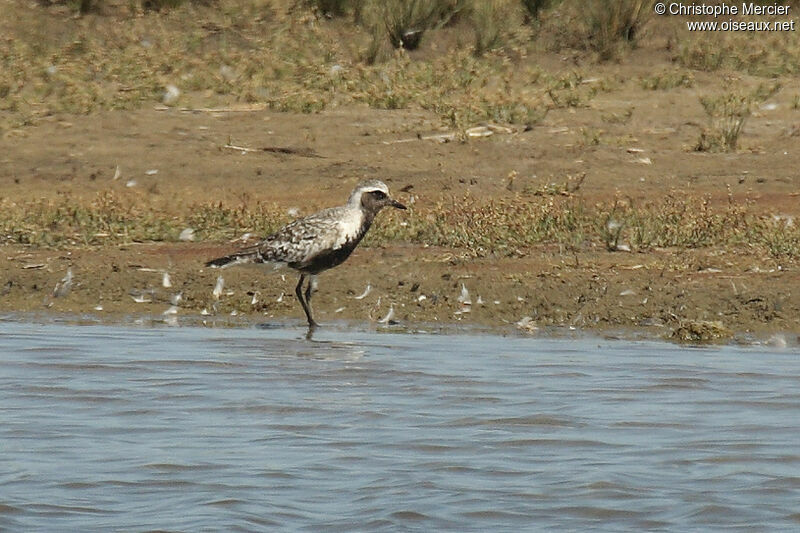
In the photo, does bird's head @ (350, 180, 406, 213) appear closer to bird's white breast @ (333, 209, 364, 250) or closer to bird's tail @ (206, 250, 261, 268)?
bird's white breast @ (333, 209, 364, 250)

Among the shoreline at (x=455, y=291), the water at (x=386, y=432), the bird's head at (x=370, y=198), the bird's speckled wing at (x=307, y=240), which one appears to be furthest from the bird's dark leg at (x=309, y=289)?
the bird's head at (x=370, y=198)

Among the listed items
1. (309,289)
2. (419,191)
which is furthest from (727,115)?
(309,289)

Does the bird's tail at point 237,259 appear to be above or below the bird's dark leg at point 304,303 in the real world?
above

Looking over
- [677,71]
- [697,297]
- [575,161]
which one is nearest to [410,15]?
[677,71]

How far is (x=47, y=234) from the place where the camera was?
1277cm

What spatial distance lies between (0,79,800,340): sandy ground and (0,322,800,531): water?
0.66 metres

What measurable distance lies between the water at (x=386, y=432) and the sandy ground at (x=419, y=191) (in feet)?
2.17

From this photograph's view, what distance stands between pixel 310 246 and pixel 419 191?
2858 mm

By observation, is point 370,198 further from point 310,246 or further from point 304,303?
point 304,303

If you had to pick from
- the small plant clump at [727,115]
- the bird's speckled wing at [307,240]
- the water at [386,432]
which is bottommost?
the water at [386,432]

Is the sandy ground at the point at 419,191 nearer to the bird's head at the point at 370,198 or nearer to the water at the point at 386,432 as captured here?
the bird's head at the point at 370,198

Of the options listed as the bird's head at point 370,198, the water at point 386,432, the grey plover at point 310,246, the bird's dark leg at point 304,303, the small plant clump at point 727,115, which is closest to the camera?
the water at point 386,432

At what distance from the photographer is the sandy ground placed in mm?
11383

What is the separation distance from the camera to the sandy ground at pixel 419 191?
11.4 meters
